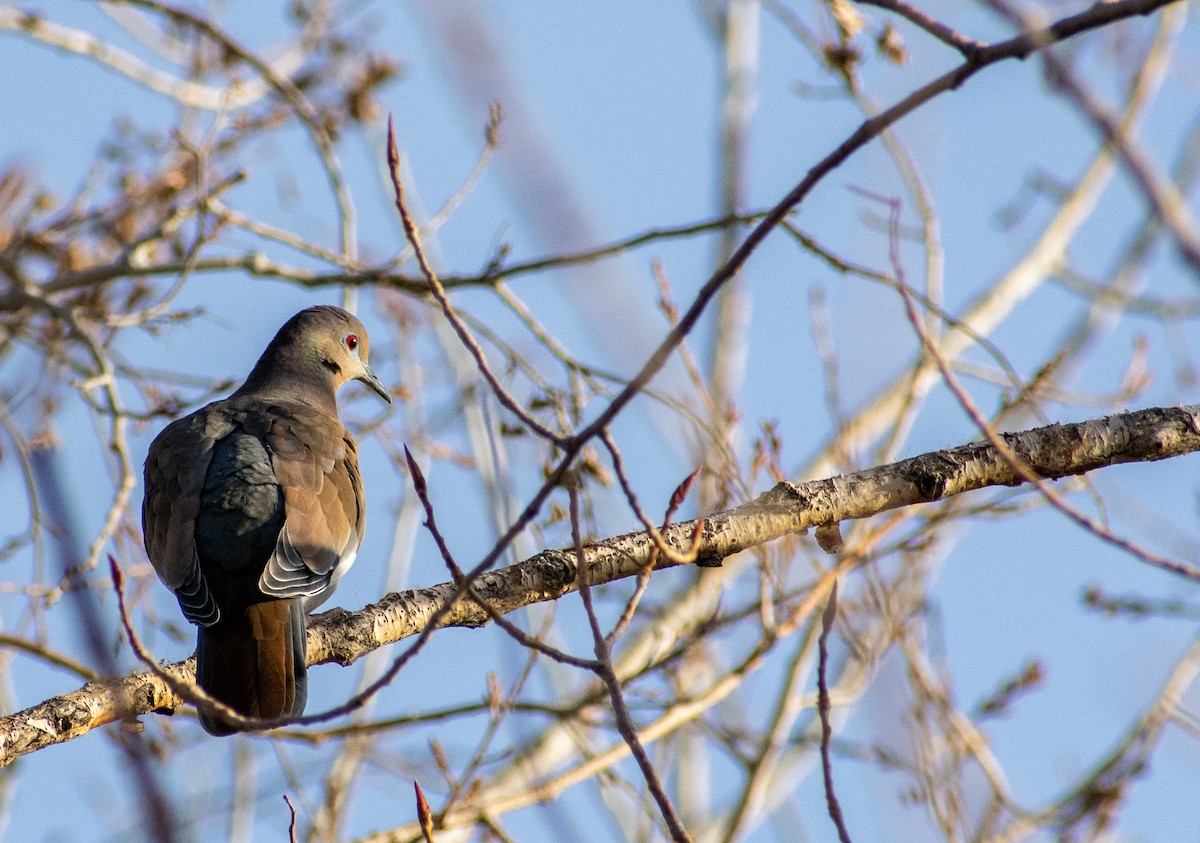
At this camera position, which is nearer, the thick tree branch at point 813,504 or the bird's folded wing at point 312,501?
the thick tree branch at point 813,504

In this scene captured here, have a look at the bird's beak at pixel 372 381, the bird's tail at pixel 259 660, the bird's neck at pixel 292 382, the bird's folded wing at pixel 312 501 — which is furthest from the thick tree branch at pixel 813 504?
the bird's beak at pixel 372 381

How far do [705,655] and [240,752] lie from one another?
268 centimetres

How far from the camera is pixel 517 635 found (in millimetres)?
2541

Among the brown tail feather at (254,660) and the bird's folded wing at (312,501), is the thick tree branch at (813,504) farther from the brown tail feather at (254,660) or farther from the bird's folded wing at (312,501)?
the bird's folded wing at (312,501)

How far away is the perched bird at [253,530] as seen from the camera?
13.2 ft

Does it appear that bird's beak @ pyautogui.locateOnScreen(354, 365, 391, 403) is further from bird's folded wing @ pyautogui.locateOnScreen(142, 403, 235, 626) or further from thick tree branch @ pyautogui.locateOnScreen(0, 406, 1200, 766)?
thick tree branch @ pyautogui.locateOnScreen(0, 406, 1200, 766)

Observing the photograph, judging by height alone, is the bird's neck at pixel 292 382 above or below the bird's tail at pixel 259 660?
above

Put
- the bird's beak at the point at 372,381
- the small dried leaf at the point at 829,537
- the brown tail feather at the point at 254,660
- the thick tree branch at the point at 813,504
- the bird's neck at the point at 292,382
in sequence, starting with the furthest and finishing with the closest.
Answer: the bird's beak at the point at 372,381
the bird's neck at the point at 292,382
the brown tail feather at the point at 254,660
the small dried leaf at the point at 829,537
the thick tree branch at the point at 813,504

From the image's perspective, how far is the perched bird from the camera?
4.03 metres

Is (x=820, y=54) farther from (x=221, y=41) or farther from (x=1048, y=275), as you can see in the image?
(x=1048, y=275)

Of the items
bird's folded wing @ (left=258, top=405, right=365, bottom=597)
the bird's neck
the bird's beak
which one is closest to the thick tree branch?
bird's folded wing @ (left=258, top=405, right=365, bottom=597)

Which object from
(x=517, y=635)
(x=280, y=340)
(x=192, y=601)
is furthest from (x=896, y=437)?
(x=517, y=635)

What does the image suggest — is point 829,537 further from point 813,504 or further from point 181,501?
point 181,501

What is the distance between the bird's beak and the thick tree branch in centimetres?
260
